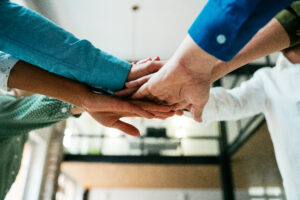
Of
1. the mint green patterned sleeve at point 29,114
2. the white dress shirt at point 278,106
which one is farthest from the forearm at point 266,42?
the mint green patterned sleeve at point 29,114

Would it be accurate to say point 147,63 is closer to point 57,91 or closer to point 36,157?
point 57,91

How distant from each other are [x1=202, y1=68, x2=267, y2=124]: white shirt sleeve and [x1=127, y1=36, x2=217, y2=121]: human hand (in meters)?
0.13

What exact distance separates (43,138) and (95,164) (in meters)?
1.56

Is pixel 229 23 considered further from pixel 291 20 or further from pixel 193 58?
pixel 291 20

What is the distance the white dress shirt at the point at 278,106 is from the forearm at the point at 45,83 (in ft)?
1.80

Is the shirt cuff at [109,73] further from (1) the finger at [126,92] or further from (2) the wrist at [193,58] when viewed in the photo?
(2) the wrist at [193,58]

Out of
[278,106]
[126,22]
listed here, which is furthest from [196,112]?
[126,22]

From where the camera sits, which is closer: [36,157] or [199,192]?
[36,157]

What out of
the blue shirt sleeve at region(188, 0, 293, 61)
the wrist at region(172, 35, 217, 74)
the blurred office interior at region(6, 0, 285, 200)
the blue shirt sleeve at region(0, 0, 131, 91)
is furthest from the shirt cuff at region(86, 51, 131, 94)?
the blue shirt sleeve at region(188, 0, 293, 61)

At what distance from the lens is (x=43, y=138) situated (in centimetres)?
314

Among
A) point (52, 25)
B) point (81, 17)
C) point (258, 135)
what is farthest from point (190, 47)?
point (258, 135)

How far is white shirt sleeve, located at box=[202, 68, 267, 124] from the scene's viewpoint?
1.11 metres

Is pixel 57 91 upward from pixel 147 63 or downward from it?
downward

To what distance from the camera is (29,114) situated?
1.04 meters
